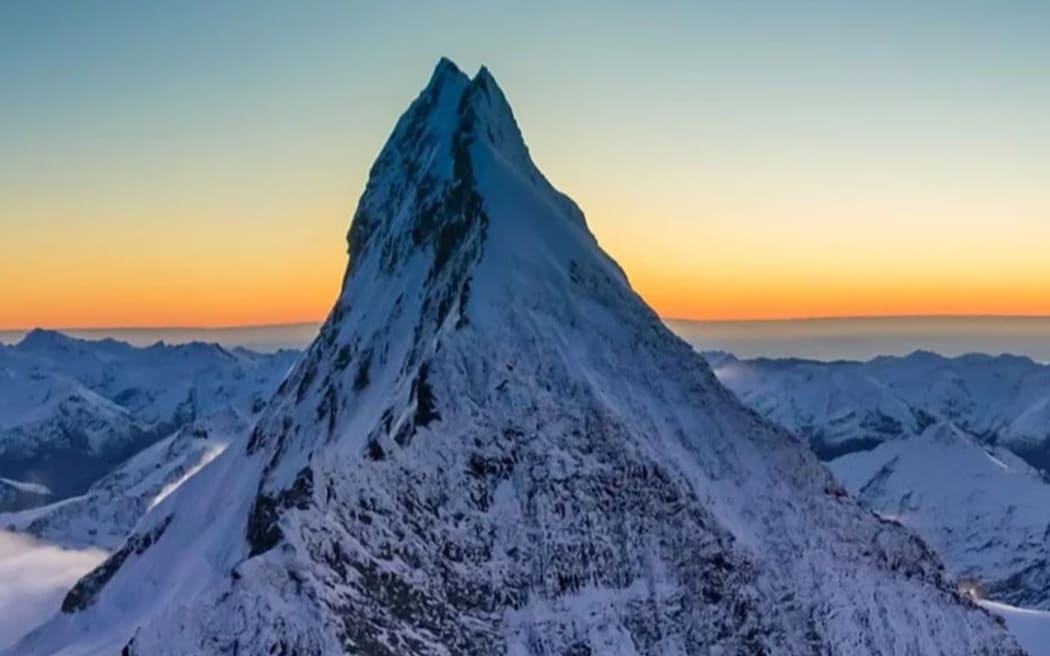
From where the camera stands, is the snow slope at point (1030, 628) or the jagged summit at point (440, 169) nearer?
the jagged summit at point (440, 169)

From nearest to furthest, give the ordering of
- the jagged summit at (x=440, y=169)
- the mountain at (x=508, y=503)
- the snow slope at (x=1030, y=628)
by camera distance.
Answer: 1. the mountain at (x=508, y=503)
2. the jagged summit at (x=440, y=169)
3. the snow slope at (x=1030, y=628)

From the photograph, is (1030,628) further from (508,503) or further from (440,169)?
(440,169)

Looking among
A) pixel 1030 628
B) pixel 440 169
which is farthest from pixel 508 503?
pixel 1030 628

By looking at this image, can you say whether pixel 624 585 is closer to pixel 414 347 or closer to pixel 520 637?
pixel 520 637

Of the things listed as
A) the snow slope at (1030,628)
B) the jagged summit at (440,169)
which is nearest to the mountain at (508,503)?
the jagged summit at (440,169)

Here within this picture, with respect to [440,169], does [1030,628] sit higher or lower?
lower

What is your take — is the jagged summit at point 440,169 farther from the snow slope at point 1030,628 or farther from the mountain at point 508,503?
the snow slope at point 1030,628

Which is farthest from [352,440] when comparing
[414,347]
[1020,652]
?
[1020,652]

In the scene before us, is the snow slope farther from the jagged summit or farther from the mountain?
the jagged summit
